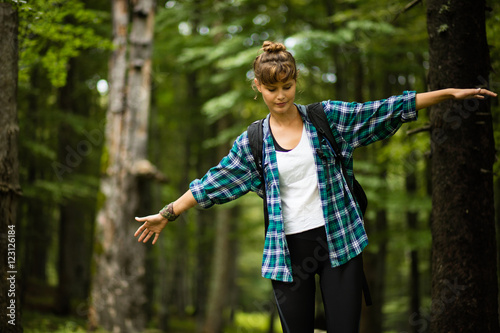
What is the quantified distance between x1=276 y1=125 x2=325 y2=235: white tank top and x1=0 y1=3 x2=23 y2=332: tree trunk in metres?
2.32

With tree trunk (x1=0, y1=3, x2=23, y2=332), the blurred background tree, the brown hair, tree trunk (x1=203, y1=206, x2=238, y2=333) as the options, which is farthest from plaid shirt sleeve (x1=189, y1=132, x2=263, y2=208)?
tree trunk (x1=203, y1=206, x2=238, y2=333)

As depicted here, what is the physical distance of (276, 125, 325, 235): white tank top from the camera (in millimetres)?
2727

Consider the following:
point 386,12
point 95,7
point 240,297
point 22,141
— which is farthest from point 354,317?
point 240,297

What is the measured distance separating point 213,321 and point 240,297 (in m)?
22.0

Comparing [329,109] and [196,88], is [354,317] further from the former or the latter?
[196,88]

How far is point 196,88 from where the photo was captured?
1494cm

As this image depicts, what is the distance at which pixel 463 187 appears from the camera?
3549mm

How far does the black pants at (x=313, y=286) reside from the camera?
262 centimetres

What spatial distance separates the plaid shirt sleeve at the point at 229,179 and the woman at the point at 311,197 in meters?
0.19

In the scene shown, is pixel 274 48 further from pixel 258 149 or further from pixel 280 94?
pixel 258 149

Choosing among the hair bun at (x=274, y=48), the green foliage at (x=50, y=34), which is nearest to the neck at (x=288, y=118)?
the hair bun at (x=274, y=48)

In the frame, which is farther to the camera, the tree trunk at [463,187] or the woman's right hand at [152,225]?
the tree trunk at [463,187]

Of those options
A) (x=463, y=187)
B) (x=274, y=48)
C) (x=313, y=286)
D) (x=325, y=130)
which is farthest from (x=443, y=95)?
(x=313, y=286)

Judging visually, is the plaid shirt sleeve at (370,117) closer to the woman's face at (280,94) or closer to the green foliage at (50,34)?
the woman's face at (280,94)
